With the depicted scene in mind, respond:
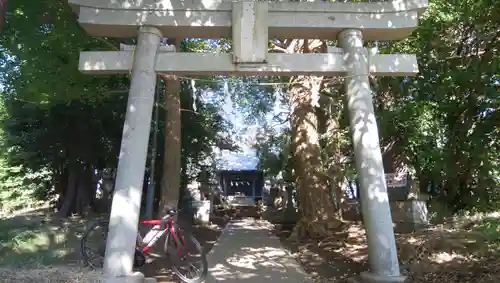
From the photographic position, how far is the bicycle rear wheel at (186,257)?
6.38 meters

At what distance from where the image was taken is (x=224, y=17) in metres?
6.48

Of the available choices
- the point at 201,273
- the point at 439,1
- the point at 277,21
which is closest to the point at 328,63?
the point at 277,21

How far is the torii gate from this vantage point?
6121mm

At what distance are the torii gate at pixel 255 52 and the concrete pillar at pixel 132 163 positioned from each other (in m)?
0.02

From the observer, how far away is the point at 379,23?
6.63 m

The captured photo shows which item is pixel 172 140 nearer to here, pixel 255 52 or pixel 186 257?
pixel 186 257

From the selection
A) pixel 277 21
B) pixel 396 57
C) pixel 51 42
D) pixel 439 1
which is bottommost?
pixel 396 57

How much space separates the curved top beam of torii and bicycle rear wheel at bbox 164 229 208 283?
3.45 meters

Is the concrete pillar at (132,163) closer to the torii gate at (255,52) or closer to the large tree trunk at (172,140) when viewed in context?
the torii gate at (255,52)

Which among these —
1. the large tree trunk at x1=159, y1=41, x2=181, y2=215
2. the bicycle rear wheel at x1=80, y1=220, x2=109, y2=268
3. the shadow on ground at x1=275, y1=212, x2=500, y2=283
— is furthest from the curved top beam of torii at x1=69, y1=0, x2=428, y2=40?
the large tree trunk at x1=159, y1=41, x2=181, y2=215

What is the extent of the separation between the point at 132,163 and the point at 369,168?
142 inches

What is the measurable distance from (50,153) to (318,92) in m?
10.5

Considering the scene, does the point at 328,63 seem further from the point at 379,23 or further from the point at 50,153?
the point at 50,153

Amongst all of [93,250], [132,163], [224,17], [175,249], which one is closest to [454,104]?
[224,17]
